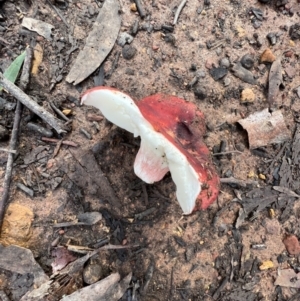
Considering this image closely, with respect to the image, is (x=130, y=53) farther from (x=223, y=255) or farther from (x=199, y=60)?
(x=223, y=255)

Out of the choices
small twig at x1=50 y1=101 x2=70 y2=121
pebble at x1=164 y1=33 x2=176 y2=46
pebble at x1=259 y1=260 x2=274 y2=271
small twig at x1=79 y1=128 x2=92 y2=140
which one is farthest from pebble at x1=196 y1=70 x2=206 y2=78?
pebble at x1=259 y1=260 x2=274 y2=271

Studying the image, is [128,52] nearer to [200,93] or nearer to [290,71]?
[200,93]

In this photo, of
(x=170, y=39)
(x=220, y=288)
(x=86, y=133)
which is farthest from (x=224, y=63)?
(x=220, y=288)

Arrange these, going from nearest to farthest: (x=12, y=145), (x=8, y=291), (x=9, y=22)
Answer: (x=8, y=291)
(x=12, y=145)
(x=9, y=22)

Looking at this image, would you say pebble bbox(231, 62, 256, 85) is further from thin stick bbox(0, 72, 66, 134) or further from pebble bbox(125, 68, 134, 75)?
thin stick bbox(0, 72, 66, 134)

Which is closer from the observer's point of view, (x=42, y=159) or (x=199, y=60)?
(x=42, y=159)

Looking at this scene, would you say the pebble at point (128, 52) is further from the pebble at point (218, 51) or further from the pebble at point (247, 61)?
the pebble at point (247, 61)

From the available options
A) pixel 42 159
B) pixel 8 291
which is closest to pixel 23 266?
pixel 8 291
